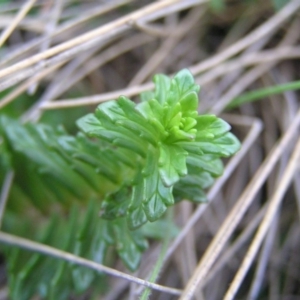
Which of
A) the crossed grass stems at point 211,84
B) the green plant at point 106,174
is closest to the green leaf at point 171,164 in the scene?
the green plant at point 106,174

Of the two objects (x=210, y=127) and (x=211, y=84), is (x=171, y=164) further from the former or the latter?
(x=211, y=84)

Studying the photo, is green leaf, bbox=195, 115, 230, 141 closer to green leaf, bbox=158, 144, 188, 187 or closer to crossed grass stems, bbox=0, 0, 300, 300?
green leaf, bbox=158, 144, 188, 187

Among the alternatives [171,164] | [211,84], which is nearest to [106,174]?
[171,164]

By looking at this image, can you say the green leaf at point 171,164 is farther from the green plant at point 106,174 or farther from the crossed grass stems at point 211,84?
the crossed grass stems at point 211,84

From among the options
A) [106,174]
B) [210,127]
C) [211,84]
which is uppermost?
[211,84]

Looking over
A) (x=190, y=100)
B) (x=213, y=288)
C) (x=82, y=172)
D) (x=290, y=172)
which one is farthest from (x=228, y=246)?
(x=190, y=100)

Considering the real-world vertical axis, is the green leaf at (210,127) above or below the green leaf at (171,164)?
above
